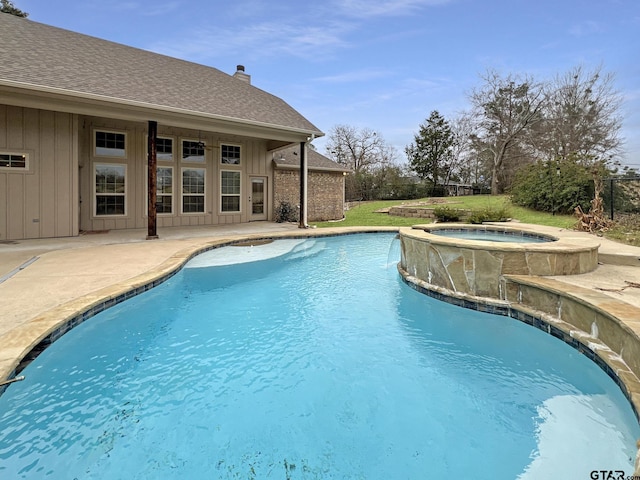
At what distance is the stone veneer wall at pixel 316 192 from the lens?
1438cm

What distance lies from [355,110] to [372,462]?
35277 mm

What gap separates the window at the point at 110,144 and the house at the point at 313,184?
5316 millimetres

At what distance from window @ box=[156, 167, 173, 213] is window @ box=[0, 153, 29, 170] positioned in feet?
12.0

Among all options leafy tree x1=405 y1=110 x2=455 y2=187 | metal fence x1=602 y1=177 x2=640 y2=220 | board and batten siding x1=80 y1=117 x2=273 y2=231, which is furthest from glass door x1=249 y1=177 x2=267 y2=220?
leafy tree x1=405 y1=110 x2=455 y2=187

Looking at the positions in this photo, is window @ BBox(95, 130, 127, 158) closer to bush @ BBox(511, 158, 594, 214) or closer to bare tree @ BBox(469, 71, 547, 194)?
bush @ BBox(511, 158, 594, 214)

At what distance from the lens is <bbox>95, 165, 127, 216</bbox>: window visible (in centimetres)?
1043

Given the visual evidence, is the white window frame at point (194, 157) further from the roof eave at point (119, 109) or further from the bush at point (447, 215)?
the bush at point (447, 215)

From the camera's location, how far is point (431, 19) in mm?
13406

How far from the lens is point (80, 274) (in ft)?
17.2

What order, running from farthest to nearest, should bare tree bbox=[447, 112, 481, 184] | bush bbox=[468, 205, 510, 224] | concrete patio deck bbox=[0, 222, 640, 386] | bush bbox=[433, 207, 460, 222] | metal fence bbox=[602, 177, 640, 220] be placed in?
bare tree bbox=[447, 112, 481, 184]
bush bbox=[433, 207, 460, 222]
bush bbox=[468, 205, 510, 224]
metal fence bbox=[602, 177, 640, 220]
concrete patio deck bbox=[0, 222, 640, 386]

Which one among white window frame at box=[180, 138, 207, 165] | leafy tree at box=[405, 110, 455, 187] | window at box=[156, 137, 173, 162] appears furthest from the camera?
leafy tree at box=[405, 110, 455, 187]

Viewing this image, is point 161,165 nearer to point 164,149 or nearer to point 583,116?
point 164,149

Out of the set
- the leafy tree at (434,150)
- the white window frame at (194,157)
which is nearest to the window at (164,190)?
the white window frame at (194,157)

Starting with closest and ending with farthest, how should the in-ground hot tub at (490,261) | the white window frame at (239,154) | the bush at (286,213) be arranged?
the in-ground hot tub at (490,261), the white window frame at (239,154), the bush at (286,213)
